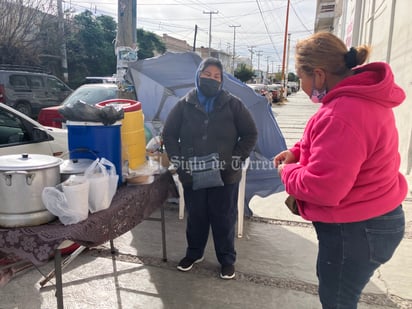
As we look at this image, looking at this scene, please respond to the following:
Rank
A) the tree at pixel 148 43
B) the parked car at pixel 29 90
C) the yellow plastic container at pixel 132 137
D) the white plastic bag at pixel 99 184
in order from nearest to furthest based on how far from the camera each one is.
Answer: the white plastic bag at pixel 99 184 → the yellow plastic container at pixel 132 137 → the parked car at pixel 29 90 → the tree at pixel 148 43

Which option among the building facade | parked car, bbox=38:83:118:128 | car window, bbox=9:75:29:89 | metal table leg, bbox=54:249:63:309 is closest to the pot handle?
metal table leg, bbox=54:249:63:309

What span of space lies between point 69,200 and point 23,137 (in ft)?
7.39

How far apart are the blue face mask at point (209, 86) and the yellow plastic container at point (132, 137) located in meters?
0.51

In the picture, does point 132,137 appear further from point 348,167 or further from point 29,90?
point 29,90

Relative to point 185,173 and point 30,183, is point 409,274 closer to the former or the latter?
point 185,173

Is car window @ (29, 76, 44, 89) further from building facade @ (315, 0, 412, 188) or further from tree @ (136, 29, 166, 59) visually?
tree @ (136, 29, 166, 59)

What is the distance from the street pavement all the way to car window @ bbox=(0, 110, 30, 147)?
1267 mm

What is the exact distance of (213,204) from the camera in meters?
2.85

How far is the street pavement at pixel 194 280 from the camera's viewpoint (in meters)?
2.63

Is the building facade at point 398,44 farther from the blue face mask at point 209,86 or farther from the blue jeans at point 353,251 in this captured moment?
the blue jeans at point 353,251

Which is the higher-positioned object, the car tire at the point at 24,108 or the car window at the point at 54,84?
the car window at the point at 54,84

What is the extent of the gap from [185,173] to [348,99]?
62.8 inches

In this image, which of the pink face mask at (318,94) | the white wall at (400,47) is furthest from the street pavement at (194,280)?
the white wall at (400,47)

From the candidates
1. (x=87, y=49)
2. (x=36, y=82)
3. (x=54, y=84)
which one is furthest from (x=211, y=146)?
(x=87, y=49)
